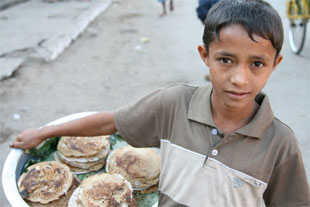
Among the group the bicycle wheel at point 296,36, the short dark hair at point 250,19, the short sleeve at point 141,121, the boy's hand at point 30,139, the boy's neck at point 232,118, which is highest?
the short dark hair at point 250,19

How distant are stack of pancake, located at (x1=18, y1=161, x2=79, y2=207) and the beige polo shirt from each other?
25.8 inches

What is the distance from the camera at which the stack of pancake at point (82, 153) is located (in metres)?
2.04

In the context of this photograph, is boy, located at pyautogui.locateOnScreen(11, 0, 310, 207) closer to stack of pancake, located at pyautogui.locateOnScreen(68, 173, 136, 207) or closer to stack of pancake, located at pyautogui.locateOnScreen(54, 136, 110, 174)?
stack of pancake, located at pyautogui.locateOnScreen(68, 173, 136, 207)

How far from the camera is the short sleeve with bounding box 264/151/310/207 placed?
3.99 feet

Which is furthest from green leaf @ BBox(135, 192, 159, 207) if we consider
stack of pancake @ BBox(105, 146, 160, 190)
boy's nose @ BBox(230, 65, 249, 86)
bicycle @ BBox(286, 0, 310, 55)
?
bicycle @ BBox(286, 0, 310, 55)

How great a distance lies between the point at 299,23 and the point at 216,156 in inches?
191

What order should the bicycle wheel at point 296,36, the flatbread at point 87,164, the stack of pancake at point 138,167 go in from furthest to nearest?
1. the bicycle wheel at point 296,36
2. the flatbread at point 87,164
3. the stack of pancake at point 138,167

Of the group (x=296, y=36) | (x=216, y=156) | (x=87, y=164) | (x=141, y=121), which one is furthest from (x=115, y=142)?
(x=296, y=36)

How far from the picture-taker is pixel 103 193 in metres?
1.69

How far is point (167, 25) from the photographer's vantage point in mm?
7598

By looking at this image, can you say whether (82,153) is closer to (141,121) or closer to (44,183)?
(44,183)

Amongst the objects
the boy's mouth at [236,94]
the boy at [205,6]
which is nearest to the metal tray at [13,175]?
the boy's mouth at [236,94]

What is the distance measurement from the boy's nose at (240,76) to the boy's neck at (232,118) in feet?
0.65

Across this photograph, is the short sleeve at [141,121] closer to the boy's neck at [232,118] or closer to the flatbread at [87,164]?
the boy's neck at [232,118]
